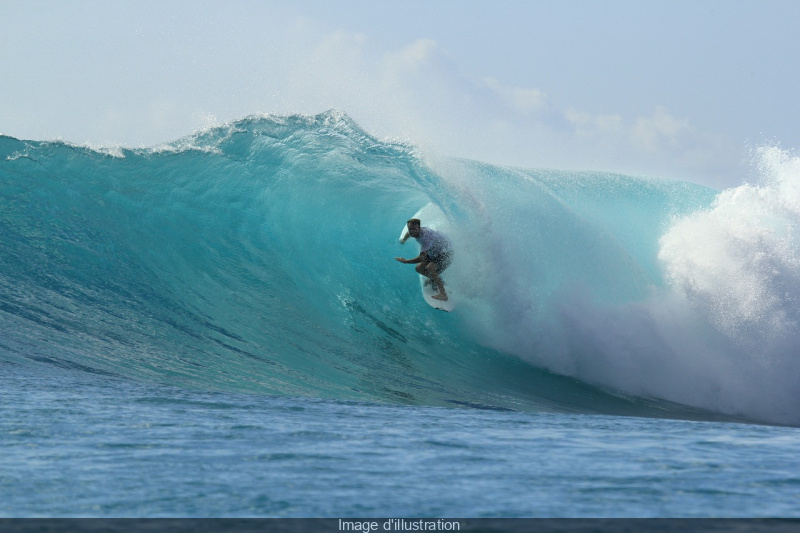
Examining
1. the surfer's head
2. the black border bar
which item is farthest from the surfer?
the black border bar

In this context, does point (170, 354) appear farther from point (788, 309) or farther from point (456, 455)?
point (788, 309)

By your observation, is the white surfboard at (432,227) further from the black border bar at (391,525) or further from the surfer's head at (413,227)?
the black border bar at (391,525)

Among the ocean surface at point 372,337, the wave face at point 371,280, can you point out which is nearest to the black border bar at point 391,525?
the ocean surface at point 372,337

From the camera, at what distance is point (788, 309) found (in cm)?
1080

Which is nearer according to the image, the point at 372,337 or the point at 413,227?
the point at 413,227

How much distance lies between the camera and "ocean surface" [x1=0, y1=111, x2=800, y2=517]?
3.99 metres

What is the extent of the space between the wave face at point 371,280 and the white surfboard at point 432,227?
169 mm

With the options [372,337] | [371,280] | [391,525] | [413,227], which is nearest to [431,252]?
[413,227]

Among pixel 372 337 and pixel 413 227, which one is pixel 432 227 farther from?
pixel 372 337

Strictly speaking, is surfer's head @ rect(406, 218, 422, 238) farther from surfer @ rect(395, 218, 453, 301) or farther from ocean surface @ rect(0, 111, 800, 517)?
ocean surface @ rect(0, 111, 800, 517)

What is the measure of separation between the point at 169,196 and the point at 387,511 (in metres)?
9.46

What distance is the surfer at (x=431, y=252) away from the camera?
983 cm

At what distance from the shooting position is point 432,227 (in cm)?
1129

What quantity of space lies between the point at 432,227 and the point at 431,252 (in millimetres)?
1373
